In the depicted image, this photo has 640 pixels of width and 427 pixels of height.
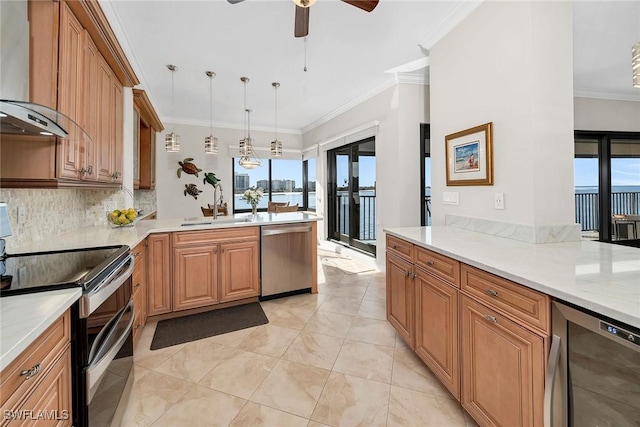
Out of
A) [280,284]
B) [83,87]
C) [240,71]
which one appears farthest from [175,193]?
[83,87]

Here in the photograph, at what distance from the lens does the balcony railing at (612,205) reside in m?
4.28

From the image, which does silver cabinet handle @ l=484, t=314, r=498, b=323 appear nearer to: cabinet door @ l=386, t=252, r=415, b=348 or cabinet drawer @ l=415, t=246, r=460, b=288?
cabinet drawer @ l=415, t=246, r=460, b=288

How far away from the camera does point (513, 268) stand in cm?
120

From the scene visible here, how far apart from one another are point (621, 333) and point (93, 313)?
1.86 m

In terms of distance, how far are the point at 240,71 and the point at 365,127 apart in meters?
2.01

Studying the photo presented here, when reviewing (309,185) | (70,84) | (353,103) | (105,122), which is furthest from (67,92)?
(309,185)

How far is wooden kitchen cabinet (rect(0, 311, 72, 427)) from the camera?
0.72m

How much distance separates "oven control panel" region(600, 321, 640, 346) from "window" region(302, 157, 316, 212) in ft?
20.1

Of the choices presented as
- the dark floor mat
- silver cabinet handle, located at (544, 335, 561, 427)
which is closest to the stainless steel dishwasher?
the dark floor mat

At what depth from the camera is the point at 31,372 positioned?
0.81m

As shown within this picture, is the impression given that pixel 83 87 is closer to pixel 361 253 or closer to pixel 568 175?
pixel 568 175

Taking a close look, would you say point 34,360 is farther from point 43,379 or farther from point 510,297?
point 510,297

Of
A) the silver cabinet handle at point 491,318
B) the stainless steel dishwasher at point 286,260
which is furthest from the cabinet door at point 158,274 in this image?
the silver cabinet handle at point 491,318

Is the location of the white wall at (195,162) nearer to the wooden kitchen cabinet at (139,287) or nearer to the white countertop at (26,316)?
the wooden kitchen cabinet at (139,287)
